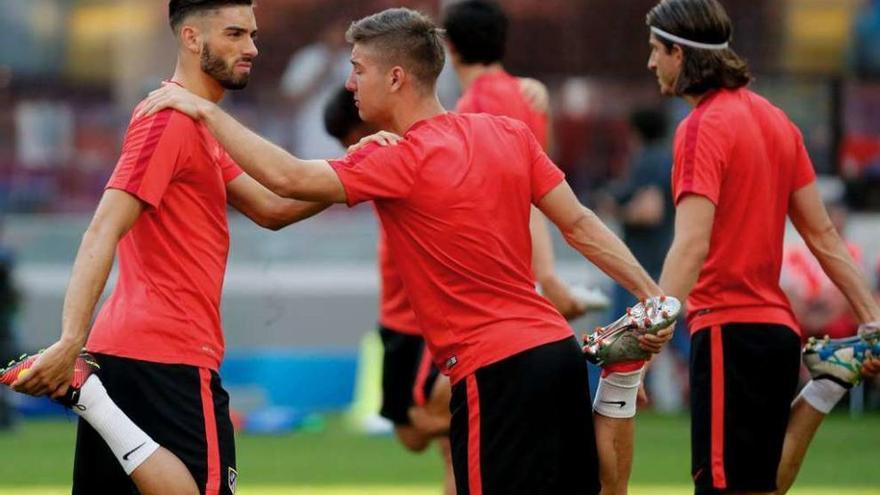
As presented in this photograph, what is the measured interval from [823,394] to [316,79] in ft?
26.0

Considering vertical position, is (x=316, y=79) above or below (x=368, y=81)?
below

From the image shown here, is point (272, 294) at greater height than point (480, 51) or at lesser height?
lesser

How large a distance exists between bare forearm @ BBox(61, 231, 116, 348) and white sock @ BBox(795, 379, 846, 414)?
9.84 feet

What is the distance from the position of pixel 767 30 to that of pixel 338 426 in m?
4.63

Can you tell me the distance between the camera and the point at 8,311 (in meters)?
14.2

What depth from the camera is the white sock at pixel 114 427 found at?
20.1 ft

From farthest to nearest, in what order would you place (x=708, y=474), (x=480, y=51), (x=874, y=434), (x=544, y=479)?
(x=874, y=434) < (x=480, y=51) < (x=708, y=474) < (x=544, y=479)

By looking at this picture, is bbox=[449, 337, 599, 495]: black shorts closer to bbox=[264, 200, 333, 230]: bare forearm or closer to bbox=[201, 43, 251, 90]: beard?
bbox=[264, 200, 333, 230]: bare forearm

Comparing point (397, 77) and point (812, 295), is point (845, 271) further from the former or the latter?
point (812, 295)

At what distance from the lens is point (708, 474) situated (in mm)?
7098

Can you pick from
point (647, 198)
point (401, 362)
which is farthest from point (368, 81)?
point (647, 198)

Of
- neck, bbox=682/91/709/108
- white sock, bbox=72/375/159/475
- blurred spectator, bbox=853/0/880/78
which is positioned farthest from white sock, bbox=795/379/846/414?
blurred spectator, bbox=853/0/880/78

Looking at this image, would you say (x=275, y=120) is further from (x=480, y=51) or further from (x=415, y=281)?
(x=415, y=281)

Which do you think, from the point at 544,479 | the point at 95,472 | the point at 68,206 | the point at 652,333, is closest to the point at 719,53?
the point at 652,333
